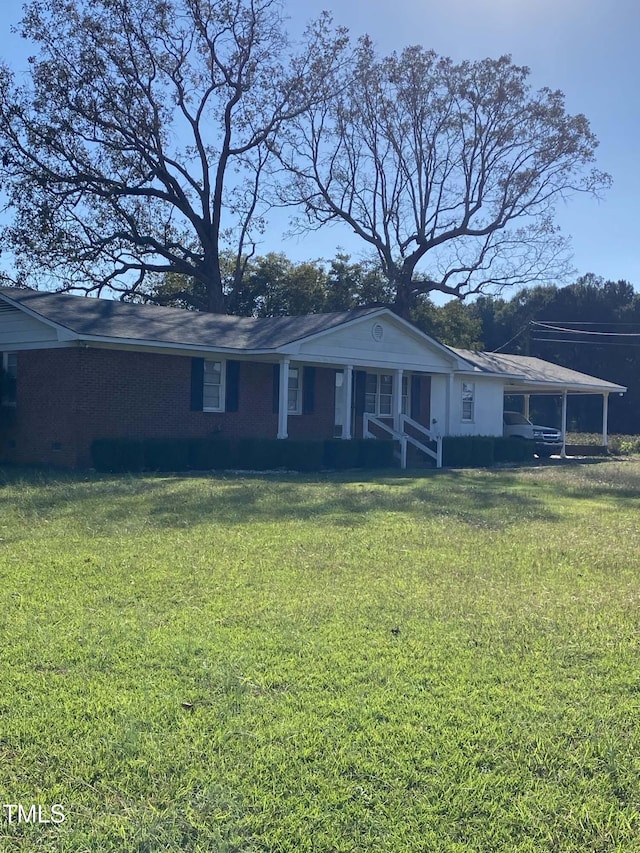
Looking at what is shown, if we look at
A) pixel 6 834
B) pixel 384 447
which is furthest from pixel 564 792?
pixel 384 447

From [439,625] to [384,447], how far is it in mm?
16134

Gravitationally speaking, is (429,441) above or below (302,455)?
above

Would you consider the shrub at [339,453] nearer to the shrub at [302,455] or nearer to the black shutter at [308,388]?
the shrub at [302,455]

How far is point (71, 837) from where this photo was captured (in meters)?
3.20

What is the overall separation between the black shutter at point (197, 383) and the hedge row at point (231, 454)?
1766mm

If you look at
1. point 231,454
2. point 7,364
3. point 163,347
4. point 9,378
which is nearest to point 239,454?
point 231,454

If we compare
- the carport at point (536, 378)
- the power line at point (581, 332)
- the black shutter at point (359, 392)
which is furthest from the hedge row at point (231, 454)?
the power line at point (581, 332)

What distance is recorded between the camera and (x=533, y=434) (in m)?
32.6

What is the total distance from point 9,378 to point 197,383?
443cm

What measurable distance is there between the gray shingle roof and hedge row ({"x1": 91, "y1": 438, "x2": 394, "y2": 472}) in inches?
94.8

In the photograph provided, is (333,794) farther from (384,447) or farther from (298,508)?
(384,447)

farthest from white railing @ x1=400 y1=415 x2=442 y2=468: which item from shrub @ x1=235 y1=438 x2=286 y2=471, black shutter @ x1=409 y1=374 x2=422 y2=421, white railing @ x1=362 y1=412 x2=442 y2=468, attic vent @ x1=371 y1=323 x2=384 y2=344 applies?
shrub @ x1=235 y1=438 x2=286 y2=471

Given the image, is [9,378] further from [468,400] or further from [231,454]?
[468,400]

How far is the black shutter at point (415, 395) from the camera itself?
26.9 meters
